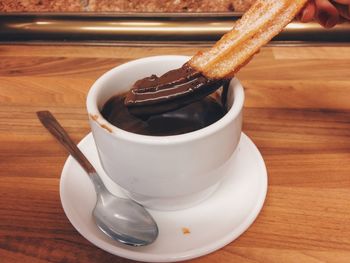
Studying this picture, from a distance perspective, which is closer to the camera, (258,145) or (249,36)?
(249,36)

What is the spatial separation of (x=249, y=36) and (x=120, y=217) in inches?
11.0

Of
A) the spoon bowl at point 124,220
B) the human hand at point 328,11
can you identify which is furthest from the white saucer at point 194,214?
the human hand at point 328,11

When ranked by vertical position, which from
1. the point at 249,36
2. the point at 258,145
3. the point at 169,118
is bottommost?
the point at 258,145

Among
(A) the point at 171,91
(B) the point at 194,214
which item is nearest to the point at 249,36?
(A) the point at 171,91

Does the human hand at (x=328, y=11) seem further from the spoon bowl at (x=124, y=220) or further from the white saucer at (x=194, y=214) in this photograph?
the spoon bowl at (x=124, y=220)

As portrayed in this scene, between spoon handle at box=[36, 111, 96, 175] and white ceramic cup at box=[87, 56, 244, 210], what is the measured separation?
0.21ft

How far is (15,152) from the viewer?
0.66 metres

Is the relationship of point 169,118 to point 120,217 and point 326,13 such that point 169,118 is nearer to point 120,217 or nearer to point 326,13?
point 120,217

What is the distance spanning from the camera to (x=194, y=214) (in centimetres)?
53

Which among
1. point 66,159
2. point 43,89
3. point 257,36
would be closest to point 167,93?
point 257,36

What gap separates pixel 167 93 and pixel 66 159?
0.23m

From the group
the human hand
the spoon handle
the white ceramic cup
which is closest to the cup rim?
the white ceramic cup

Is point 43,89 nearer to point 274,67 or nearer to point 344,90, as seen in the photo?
point 274,67

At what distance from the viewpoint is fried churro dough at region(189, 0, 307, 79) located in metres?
0.49
